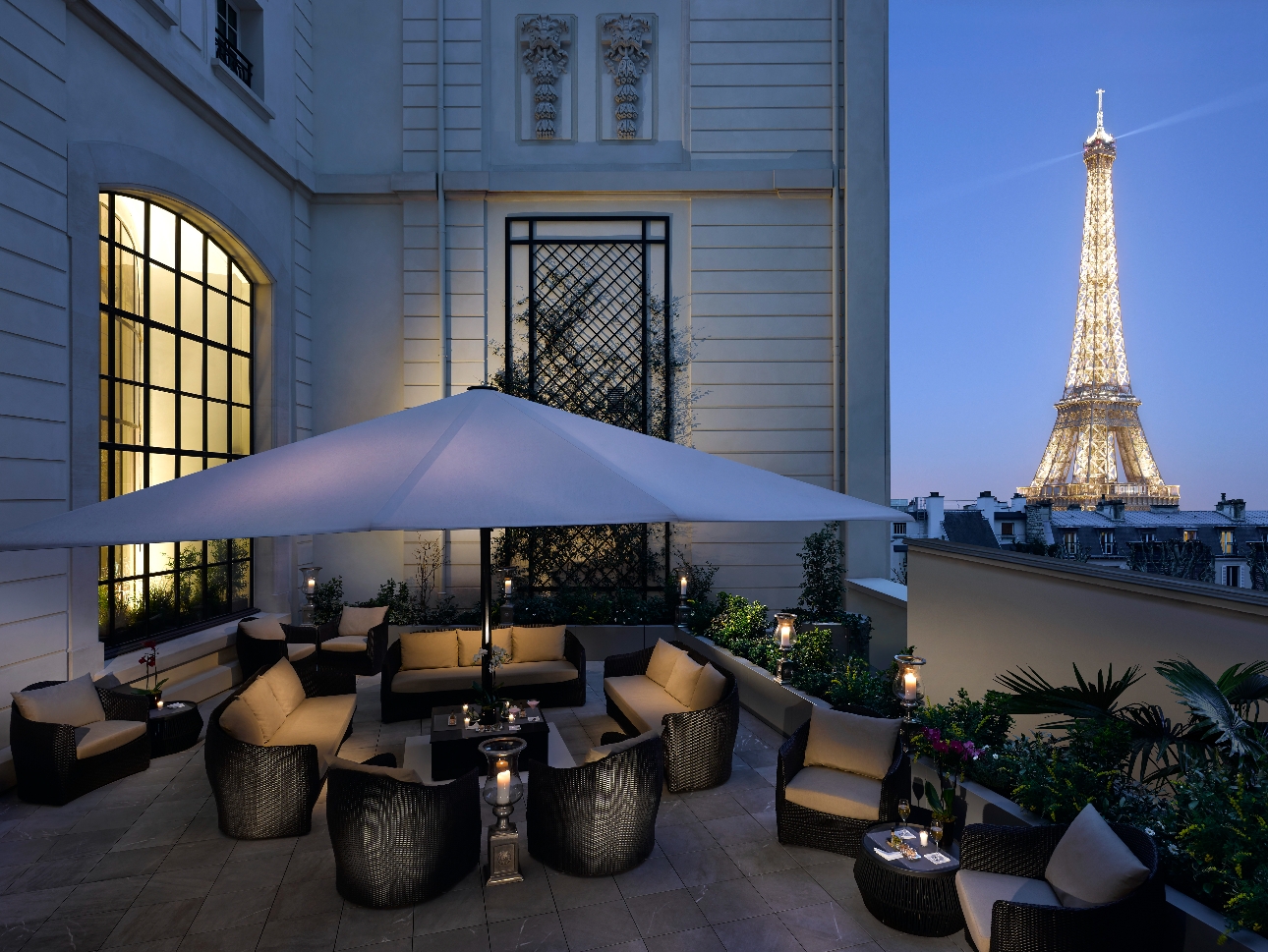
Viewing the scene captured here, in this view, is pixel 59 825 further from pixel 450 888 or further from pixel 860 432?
pixel 860 432

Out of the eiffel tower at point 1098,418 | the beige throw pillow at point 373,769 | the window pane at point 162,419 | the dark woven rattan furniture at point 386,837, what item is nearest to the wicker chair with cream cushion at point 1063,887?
the dark woven rattan furniture at point 386,837

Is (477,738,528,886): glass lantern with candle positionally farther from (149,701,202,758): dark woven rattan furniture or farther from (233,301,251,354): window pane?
(233,301,251,354): window pane

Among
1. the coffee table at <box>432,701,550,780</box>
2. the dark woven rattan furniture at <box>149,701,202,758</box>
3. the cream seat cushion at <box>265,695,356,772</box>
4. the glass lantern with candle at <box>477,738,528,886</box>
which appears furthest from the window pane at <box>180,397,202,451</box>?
the glass lantern with candle at <box>477,738,528,886</box>

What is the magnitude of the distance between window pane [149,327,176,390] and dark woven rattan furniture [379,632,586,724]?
12.0 feet

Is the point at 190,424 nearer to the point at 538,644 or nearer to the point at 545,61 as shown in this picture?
the point at 538,644

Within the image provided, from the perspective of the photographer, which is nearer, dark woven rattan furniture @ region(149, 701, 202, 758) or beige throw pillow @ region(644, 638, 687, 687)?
dark woven rattan furniture @ region(149, 701, 202, 758)

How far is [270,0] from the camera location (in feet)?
28.5

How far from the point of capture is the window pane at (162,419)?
7141 millimetres

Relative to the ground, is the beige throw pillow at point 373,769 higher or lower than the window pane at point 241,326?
lower

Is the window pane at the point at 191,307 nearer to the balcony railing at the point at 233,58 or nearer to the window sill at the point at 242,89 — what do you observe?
the window sill at the point at 242,89

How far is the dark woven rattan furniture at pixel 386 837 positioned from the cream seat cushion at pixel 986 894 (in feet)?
7.68

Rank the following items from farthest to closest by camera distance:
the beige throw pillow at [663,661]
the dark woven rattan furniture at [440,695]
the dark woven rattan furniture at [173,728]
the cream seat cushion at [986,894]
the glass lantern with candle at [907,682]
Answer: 1. the dark woven rattan furniture at [440,695]
2. the beige throw pillow at [663,661]
3. the dark woven rattan furniture at [173,728]
4. the glass lantern with candle at [907,682]
5. the cream seat cushion at [986,894]

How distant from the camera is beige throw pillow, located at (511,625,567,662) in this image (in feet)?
22.5

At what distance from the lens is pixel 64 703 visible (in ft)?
15.9
